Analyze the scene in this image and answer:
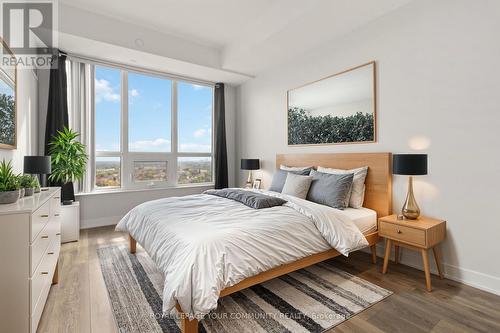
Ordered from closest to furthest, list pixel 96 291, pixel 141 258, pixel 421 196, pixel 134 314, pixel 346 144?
pixel 134 314, pixel 96 291, pixel 421 196, pixel 141 258, pixel 346 144

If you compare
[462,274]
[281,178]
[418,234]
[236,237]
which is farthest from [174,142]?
[462,274]

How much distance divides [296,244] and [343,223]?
58 centimetres

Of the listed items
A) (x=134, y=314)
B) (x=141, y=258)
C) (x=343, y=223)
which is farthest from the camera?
(x=141, y=258)

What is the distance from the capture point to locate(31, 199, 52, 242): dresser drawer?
148cm

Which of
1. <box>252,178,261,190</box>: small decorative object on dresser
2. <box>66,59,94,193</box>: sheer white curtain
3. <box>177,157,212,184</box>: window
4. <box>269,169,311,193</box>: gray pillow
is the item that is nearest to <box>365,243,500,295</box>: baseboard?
<box>269,169,311,193</box>: gray pillow

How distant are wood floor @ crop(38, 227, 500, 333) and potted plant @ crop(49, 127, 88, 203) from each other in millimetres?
1329

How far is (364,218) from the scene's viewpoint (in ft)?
8.75

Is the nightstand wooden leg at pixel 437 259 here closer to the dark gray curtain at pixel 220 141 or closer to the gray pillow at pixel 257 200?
the gray pillow at pixel 257 200

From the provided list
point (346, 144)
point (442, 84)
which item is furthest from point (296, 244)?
point (442, 84)

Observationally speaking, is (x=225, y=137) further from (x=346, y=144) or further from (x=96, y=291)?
(x=96, y=291)

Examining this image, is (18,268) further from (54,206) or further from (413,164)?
(413,164)

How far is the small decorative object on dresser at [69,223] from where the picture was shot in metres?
3.38

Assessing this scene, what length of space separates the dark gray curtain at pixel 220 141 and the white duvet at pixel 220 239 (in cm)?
236

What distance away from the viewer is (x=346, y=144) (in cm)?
329
